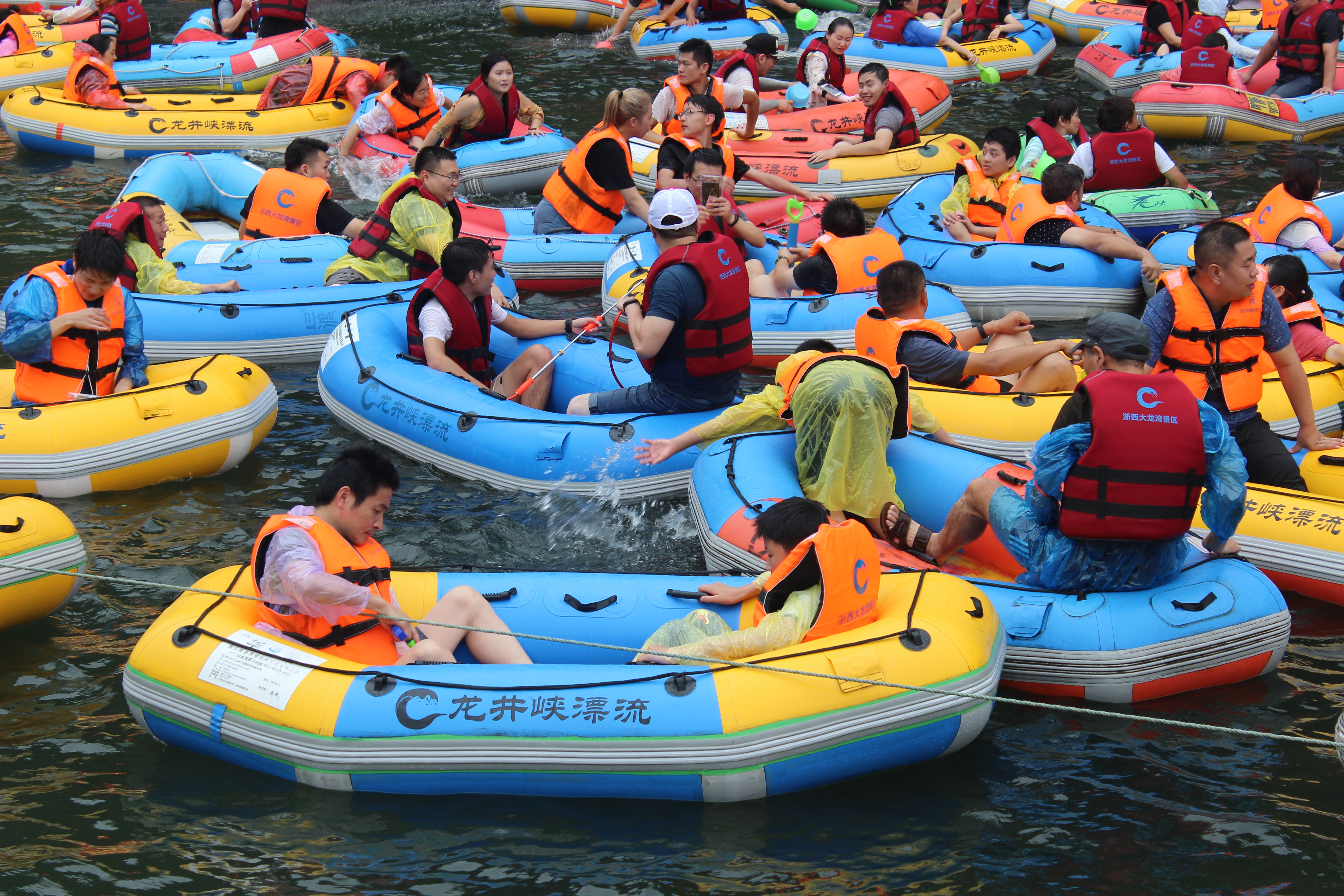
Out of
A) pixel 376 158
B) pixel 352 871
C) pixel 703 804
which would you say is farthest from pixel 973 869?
pixel 376 158

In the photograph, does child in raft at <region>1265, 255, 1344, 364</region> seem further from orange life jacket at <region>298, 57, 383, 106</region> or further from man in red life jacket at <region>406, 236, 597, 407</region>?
orange life jacket at <region>298, 57, 383, 106</region>

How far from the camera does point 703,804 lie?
394cm

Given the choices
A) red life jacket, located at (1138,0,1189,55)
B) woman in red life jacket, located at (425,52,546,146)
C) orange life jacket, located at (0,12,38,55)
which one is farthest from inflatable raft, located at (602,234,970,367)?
orange life jacket, located at (0,12,38,55)

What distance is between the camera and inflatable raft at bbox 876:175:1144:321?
783 cm

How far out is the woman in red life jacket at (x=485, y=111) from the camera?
32.4ft

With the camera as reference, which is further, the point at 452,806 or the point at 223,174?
the point at 223,174

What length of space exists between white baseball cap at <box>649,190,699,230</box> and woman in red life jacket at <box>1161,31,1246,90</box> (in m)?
7.77

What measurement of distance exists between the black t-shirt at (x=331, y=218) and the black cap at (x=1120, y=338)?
566 cm

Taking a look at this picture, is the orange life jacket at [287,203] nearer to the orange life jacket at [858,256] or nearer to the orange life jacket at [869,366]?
the orange life jacket at [858,256]

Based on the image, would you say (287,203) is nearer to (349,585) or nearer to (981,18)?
(349,585)

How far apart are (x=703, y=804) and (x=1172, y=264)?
5651 millimetres

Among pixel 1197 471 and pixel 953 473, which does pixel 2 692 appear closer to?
pixel 953 473

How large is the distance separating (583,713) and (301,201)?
18.6 feet

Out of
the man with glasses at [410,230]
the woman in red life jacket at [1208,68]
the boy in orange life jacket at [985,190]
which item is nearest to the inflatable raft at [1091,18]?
the woman in red life jacket at [1208,68]
